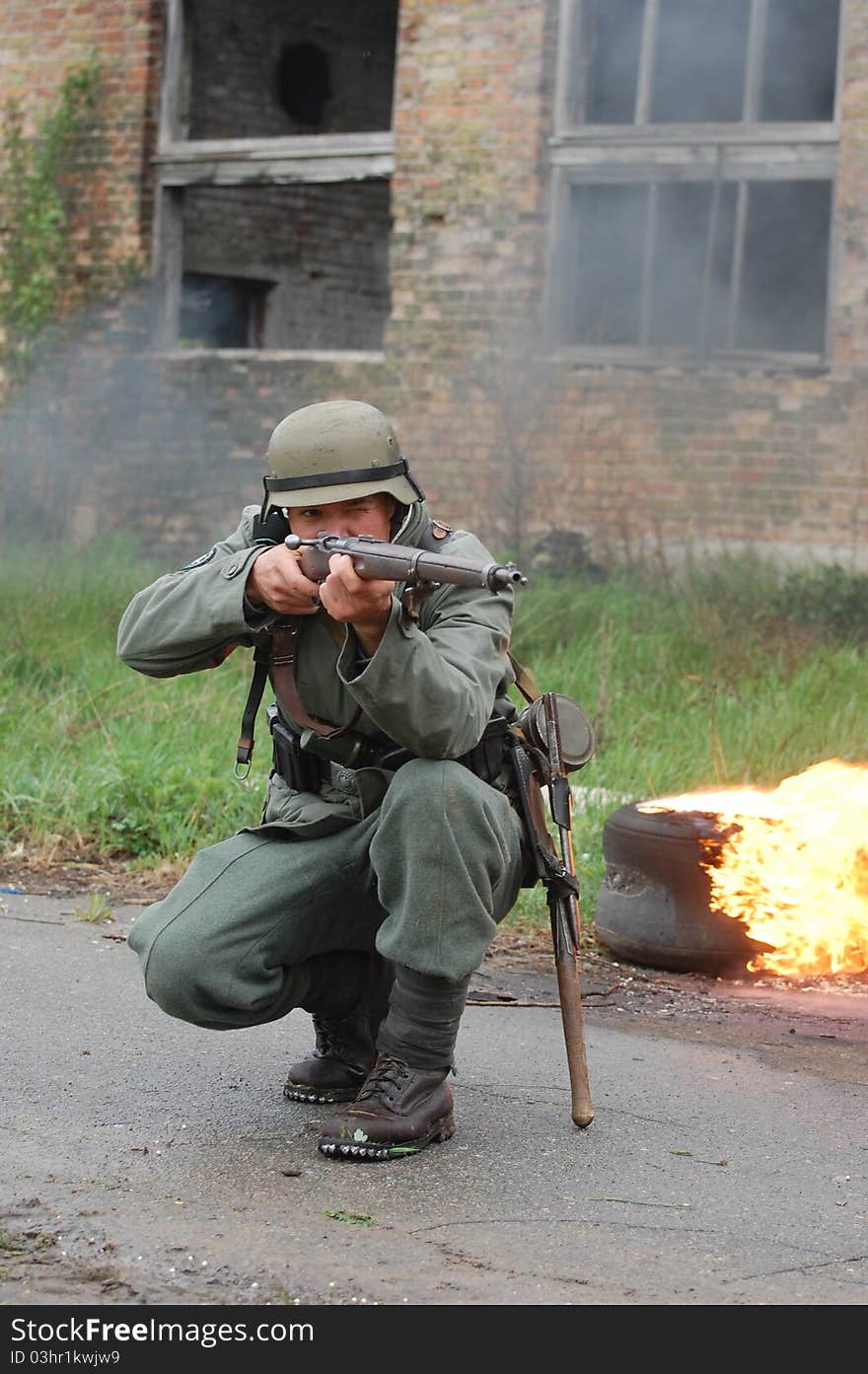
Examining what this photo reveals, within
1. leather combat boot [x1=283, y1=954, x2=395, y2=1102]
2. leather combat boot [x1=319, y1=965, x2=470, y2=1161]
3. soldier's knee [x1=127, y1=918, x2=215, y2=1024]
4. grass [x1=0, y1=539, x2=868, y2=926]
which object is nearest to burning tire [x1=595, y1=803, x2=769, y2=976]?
grass [x1=0, y1=539, x2=868, y2=926]

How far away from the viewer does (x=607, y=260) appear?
10.9 meters

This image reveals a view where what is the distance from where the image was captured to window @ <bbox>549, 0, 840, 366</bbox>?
34.1ft

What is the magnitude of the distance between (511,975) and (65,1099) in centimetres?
164

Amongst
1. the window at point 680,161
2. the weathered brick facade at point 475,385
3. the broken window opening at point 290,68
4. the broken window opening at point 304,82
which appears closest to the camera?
the weathered brick facade at point 475,385

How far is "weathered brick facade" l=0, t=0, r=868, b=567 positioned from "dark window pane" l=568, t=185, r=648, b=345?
10.1 inches

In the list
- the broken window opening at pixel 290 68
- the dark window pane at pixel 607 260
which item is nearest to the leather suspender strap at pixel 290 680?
the dark window pane at pixel 607 260

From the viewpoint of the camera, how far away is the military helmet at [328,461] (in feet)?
11.0

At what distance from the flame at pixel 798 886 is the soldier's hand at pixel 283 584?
6.64 ft

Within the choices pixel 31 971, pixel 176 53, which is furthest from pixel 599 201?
pixel 31 971

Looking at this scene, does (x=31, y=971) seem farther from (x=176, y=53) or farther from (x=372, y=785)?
(x=176, y=53)

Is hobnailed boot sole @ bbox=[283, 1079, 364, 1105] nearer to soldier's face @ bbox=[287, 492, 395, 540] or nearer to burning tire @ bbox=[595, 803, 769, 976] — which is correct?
soldier's face @ bbox=[287, 492, 395, 540]

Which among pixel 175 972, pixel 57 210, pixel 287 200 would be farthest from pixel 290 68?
pixel 175 972

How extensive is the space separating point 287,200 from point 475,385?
17.9ft

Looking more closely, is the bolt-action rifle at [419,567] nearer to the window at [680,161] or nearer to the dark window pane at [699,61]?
the window at [680,161]
